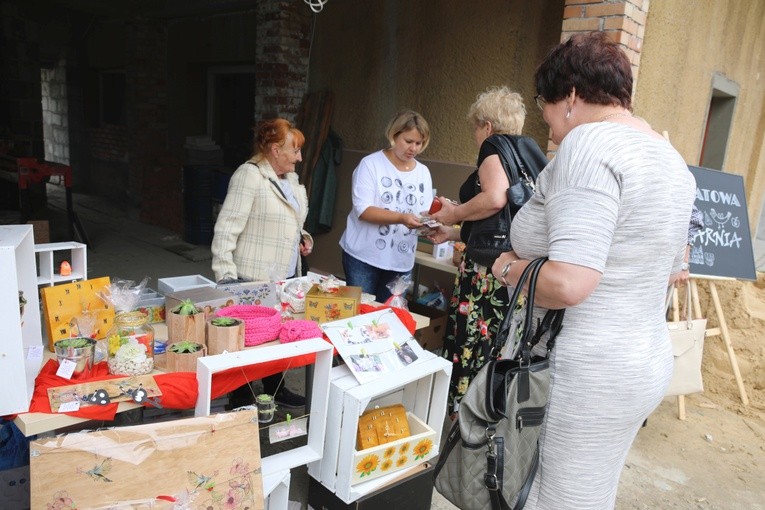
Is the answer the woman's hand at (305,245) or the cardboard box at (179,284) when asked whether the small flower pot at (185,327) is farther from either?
the woman's hand at (305,245)

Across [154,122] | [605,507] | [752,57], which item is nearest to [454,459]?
Result: [605,507]

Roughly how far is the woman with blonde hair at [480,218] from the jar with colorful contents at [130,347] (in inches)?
61.1

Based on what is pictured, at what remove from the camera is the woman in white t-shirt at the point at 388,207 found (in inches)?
137

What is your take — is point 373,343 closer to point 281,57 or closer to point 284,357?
point 284,357

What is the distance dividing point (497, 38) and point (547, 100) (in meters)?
3.33

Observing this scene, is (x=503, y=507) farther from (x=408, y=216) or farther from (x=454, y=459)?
(x=408, y=216)

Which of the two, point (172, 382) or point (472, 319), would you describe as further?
point (472, 319)

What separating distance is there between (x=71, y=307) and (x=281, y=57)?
4.44 m

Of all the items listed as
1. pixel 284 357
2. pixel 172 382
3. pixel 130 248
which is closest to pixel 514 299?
pixel 284 357

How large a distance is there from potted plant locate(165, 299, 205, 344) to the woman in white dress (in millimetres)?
1149

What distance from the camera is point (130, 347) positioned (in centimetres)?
194

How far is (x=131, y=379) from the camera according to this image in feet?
6.07

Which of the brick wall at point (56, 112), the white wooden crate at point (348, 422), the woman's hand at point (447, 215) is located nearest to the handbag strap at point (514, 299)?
the white wooden crate at point (348, 422)

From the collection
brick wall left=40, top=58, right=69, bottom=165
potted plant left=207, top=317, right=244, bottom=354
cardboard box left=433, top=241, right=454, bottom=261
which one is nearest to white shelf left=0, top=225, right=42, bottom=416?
potted plant left=207, top=317, right=244, bottom=354
